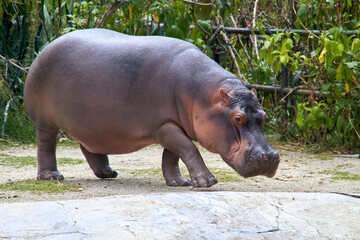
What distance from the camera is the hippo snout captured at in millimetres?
3500

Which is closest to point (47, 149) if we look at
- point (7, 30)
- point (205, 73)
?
point (205, 73)

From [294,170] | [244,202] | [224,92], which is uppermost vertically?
[224,92]

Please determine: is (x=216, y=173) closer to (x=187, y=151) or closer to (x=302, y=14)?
(x=187, y=151)

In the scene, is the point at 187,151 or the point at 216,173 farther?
the point at 216,173

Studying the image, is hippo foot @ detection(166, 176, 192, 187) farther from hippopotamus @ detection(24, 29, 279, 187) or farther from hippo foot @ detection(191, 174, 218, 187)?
hippo foot @ detection(191, 174, 218, 187)

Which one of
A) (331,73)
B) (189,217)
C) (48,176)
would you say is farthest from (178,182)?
(331,73)

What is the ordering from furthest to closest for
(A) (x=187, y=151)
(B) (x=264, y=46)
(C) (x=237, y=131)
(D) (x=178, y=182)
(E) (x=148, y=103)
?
(B) (x=264, y=46)
(D) (x=178, y=182)
(E) (x=148, y=103)
(A) (x=187, y=151)
(C) (x=237, y=131)

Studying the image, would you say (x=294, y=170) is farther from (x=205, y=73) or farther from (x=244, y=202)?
(x=244, y=202)

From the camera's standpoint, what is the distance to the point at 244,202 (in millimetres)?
3029

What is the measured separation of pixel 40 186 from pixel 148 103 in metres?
0.94

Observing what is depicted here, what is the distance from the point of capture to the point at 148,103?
396 cm

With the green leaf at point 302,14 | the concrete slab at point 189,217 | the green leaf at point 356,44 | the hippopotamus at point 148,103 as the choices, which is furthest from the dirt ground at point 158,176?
the green leaf at point 302,14

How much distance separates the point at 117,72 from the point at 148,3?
3717 mm

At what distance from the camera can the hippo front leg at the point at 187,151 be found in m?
3.76
